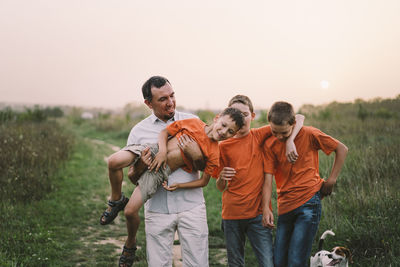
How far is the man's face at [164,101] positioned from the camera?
10.6 ft

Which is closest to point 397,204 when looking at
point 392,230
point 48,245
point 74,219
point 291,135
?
point 392,230

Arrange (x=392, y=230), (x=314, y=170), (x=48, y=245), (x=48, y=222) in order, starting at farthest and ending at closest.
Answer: (x=48, y=222)
(x=48, y=245)
(x=392, y=230)
(x=314, y=170)

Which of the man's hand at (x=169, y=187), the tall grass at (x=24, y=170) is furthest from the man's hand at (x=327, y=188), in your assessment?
the tall grass at (x=24, y=170)

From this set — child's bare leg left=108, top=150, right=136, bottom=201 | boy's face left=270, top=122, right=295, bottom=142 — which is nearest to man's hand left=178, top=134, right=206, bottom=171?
child's bare leg left=108, top=150, right=136, bottom=201

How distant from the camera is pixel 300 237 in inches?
124

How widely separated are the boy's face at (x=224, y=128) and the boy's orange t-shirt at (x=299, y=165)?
0.49m

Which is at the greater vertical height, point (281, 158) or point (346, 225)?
point (281, 158)

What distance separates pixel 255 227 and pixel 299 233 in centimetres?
40

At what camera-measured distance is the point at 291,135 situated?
10.6 ft

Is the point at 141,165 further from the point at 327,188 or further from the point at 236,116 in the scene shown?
Result: the point at 327,188

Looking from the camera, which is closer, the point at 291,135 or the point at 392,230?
the point at 291,135

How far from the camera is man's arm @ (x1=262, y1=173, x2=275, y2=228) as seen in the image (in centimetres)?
308

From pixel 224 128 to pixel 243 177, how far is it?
54cm

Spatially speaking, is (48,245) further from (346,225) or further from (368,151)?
(368,151)
